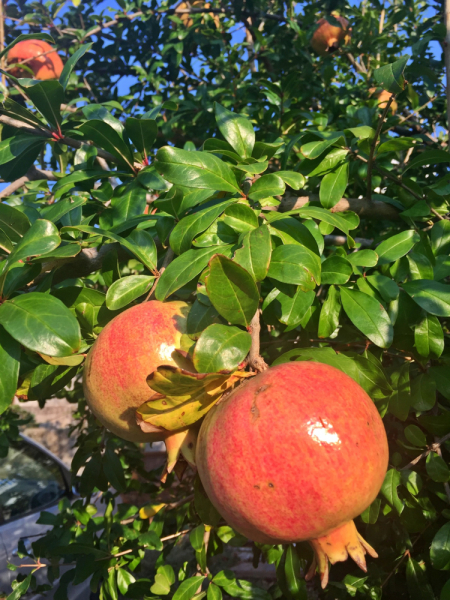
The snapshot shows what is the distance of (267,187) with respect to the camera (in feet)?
3.06

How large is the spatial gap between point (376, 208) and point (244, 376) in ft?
2.46

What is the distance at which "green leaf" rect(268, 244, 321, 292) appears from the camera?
77cm

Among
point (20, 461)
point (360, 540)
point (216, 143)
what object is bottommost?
point (20, 461)

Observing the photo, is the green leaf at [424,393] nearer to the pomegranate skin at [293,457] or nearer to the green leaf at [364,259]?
the green leaf at [364,259]

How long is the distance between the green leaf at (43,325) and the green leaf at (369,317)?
532mm

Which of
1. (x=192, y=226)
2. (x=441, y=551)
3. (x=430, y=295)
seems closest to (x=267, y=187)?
(x=192, y=226)

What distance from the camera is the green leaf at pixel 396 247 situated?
105cm

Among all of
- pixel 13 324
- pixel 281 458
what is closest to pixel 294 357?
pixel 281 458

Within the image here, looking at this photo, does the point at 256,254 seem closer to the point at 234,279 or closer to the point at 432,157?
the point at 234,279

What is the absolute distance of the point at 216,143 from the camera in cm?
112

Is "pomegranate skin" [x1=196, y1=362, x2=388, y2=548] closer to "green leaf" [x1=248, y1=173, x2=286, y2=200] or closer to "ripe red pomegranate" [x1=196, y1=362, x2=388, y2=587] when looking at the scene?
"ripe red pomegranate" [x1=196, y1=362, x2=388, y2=587]

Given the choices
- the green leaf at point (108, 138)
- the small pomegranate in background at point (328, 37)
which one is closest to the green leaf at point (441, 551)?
the green leaf at point (108, 138)

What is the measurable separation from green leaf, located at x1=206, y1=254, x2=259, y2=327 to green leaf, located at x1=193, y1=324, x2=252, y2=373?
3 cm

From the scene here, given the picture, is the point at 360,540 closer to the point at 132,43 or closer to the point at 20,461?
the point at 20,461
